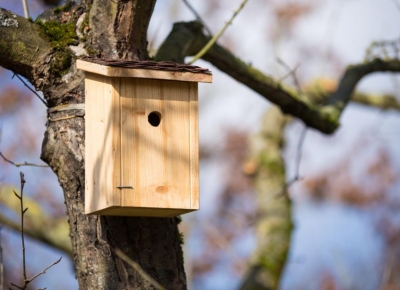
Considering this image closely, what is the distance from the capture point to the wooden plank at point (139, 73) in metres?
2.24

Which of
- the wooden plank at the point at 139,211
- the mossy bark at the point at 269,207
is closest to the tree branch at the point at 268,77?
the wooden plank at the point at 139,211

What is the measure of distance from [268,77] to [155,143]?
1.52 metres

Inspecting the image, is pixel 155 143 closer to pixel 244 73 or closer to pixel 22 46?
pixel 22 46

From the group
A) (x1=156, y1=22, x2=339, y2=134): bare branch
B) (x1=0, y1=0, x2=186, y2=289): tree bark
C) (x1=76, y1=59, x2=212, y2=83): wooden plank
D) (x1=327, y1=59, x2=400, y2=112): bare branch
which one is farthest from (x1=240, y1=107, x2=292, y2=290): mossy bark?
(x1=76, y1=59, x2=212, y2=83): wooden plank

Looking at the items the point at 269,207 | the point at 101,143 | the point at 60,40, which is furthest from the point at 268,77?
the point at 269,207

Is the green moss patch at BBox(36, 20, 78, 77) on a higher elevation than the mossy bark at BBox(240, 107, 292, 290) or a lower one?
higher

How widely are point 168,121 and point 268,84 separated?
56.3 inches

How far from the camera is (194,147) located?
93.7 inches

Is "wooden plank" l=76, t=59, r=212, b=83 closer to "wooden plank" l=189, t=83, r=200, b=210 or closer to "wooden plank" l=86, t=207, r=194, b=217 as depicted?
"wooden plank" l=189, t=83, r=200, b=210

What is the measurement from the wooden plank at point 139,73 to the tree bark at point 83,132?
0.63 ft

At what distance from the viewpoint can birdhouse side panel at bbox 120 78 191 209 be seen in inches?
88.5

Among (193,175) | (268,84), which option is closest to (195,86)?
(193,175)

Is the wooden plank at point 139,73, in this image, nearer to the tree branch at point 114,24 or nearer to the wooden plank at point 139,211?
the tree branch at point 114,24

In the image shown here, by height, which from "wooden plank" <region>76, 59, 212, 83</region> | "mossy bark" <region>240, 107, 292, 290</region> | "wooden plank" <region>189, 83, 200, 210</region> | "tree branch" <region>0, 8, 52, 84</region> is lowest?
"mossy bark" <region>240, 107, 292, 290</region>
